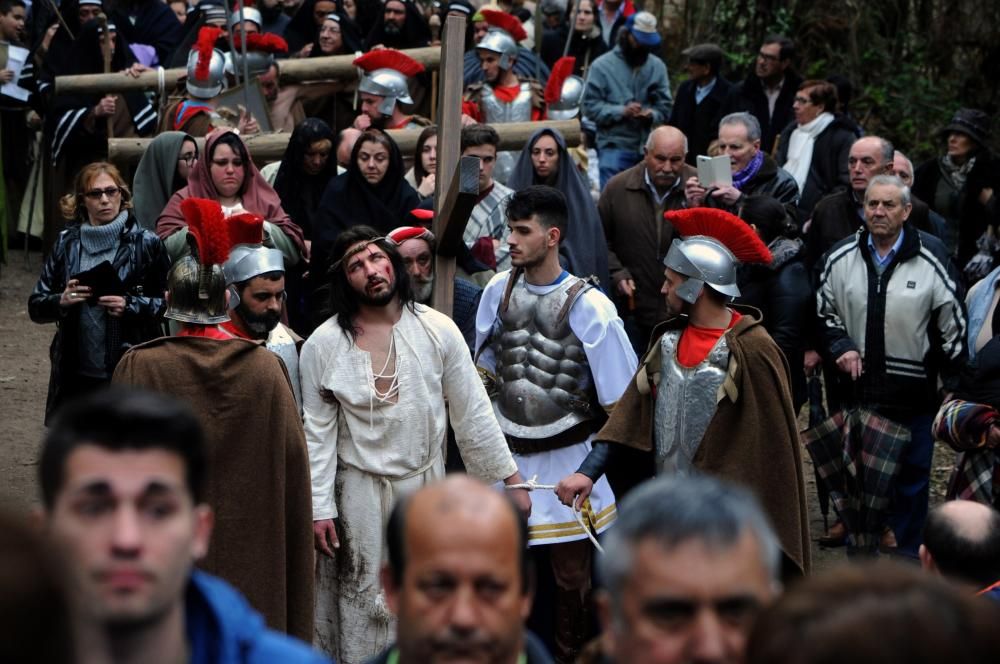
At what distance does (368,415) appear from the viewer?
19.7 feet

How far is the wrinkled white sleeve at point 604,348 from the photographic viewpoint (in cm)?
672

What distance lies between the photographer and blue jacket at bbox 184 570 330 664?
2.63 m

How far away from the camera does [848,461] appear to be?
26.4 ft

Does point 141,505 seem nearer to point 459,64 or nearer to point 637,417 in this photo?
point 637,417

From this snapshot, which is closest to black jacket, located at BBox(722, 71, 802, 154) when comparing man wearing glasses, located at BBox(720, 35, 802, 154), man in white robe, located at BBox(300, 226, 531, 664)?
man wearing glasses, located at BBox(720, 35, 802, 154)

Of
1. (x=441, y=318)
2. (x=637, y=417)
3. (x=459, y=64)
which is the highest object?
(x=459, y=64)

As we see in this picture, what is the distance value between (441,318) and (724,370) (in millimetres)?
1102

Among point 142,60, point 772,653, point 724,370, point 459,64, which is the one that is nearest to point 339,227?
point 459,64

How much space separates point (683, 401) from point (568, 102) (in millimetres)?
5737

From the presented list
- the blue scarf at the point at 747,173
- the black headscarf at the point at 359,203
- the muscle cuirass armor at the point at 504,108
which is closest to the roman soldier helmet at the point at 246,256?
the black headscarf at the point at 359,203

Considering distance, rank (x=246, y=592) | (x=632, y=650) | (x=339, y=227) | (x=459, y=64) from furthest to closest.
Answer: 1. (x=339, y=227)
2. (x=459, y=64)
3. (x=246, y=592)
4. (x=632, y=650)

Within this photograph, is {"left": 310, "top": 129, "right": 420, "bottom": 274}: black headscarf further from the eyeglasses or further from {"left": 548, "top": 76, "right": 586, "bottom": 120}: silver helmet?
{"left": 548, "top": 76, "right": 586, "bottom": 120}: silver helmet

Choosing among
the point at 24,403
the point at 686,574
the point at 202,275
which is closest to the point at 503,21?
the point at 24,403

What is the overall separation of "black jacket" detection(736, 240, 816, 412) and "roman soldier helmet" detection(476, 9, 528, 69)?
12.8 ft
